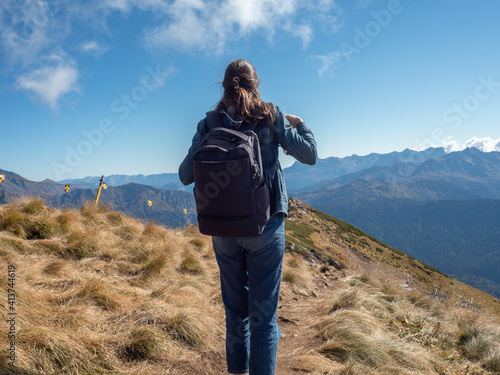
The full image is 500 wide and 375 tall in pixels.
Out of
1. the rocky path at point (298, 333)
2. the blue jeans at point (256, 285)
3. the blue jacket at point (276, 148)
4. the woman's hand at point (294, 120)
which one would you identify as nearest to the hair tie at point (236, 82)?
the blue jacket at point (276, 148)

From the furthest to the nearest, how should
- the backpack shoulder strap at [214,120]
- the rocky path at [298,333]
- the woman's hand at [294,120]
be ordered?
the rocky path at [298,333], the woman's hand at [294,120], the backpack shoulder strap at [214,120]

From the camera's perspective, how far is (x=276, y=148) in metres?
1.80

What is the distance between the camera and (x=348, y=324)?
11.6ft

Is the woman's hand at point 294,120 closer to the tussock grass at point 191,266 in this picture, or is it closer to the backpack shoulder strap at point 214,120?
the backpack shoulder strap at point 214,120

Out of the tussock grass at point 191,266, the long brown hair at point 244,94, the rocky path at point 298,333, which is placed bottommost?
the rocky path at point 298,333

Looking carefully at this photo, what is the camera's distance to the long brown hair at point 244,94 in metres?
1.67

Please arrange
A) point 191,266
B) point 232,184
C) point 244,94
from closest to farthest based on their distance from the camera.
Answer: point 232,184 → point 244,94 → point 191,266

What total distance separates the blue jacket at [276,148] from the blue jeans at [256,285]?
15 cm

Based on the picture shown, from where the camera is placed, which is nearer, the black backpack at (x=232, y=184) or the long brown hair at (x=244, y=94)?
the black backpack at (x=232, y=184)

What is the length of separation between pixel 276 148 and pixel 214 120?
43 centimetres

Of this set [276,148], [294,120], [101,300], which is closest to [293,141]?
[276,148]

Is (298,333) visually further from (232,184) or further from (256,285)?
(232,184)

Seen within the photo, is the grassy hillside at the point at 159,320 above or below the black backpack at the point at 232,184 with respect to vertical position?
below

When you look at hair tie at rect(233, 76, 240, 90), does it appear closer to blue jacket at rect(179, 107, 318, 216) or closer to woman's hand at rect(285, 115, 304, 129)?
blue jacket at rect(179, 107, 318, 216)
